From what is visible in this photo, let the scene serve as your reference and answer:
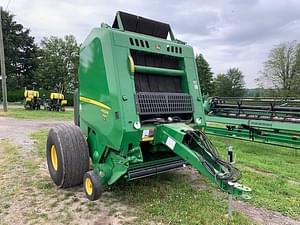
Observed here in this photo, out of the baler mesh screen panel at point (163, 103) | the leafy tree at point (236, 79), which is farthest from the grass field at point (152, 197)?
the leafy tree at point (236, 79)

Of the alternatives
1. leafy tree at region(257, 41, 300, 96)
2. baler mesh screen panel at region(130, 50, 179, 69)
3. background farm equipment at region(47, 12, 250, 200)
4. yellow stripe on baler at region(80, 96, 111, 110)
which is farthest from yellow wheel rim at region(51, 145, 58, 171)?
leafy tree at region(257, 41, 300, 96)

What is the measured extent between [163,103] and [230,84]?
4820cm

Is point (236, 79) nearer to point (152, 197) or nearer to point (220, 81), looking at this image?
point (220, 81)

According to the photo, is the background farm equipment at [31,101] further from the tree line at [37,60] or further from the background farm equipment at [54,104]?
→ the tree line at [37,60]

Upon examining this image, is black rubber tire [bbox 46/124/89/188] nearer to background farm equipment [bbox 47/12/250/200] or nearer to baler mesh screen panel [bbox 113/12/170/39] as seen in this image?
background farm equipment [bbox 47/12/250/200]

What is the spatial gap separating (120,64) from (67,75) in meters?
33.4

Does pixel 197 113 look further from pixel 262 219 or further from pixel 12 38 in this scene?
pixel 12 38

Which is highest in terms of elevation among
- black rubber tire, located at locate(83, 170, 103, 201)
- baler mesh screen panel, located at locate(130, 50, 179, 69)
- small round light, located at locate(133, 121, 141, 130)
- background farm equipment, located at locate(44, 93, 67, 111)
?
background farm equipment, located at locate(44, 93, 67, 111)

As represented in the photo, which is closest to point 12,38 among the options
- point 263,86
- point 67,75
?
point 67,75

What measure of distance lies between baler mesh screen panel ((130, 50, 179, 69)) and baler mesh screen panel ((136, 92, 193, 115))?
0.46 metres

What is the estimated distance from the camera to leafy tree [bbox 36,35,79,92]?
3394cm

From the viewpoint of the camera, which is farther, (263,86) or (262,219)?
(263,86)

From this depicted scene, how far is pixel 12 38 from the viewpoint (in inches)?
1385

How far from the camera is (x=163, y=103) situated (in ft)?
12.1
